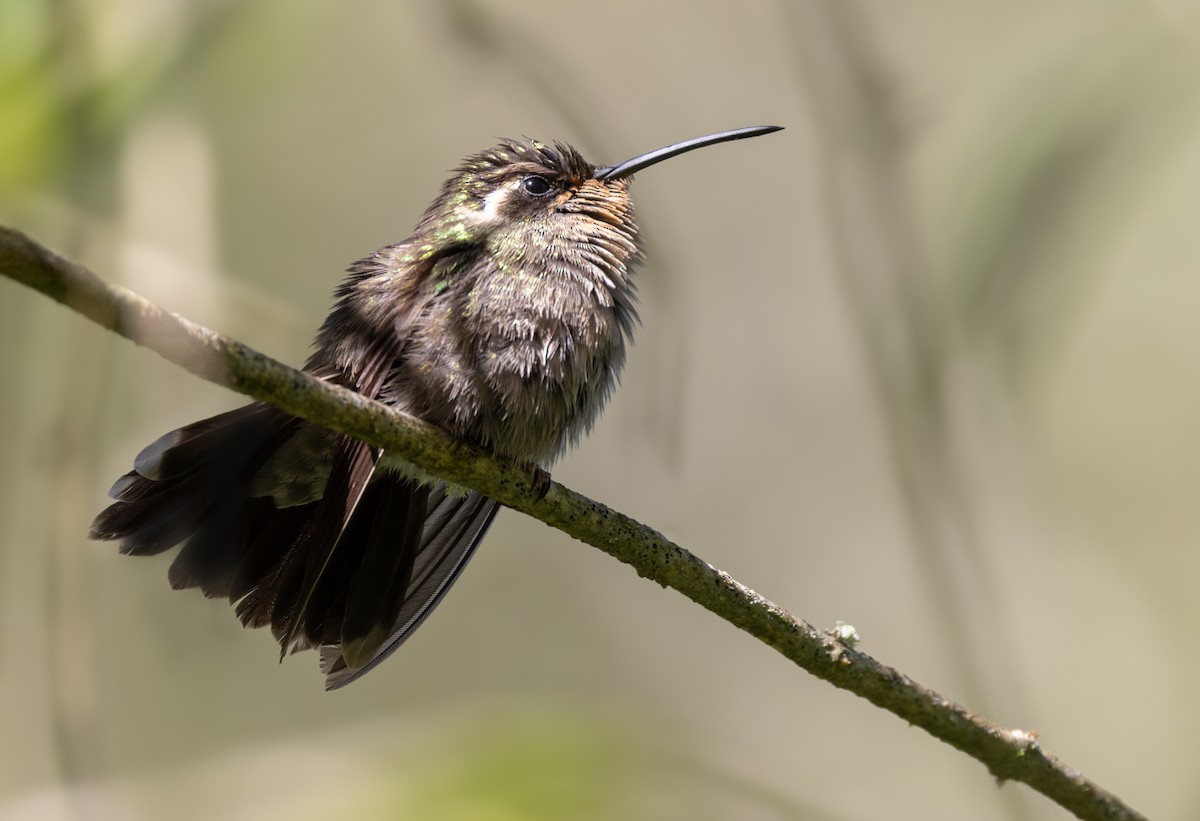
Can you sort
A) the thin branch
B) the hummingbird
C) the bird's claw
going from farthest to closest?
the hummingbird < the bird's claw < the thin branch

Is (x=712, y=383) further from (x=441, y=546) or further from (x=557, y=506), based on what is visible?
(x=557, y=506)

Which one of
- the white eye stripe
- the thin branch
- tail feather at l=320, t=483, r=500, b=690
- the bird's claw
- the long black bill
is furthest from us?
the long black bill

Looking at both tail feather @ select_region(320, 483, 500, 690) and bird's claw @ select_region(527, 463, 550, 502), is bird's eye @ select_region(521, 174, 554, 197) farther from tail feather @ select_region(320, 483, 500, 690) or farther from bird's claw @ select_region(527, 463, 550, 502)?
bird's claw @ select_region(527, 463, 550, 502)

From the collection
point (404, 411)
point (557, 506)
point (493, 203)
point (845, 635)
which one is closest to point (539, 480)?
point (557, 506)

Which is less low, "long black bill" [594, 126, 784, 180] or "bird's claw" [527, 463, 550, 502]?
"long black bill" [594, 126, 784, 180]

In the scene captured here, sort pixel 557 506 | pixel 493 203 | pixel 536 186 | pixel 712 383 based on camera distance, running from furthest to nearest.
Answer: pixel 712 383, pixel 536 186, pixel 493 203, pixel 557 506

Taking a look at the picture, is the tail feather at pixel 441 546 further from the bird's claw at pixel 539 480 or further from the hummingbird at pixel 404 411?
the bird's claw at pixel 539 480

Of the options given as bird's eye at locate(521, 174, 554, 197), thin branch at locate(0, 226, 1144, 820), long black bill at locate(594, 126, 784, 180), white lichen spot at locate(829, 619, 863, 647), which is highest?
long black bill at locate(594, 126, 784, 180)

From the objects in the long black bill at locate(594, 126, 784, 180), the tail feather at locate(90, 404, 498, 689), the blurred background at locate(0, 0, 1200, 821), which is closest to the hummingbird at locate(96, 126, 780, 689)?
the tail feather at locate(90, 404, 498, 689)
